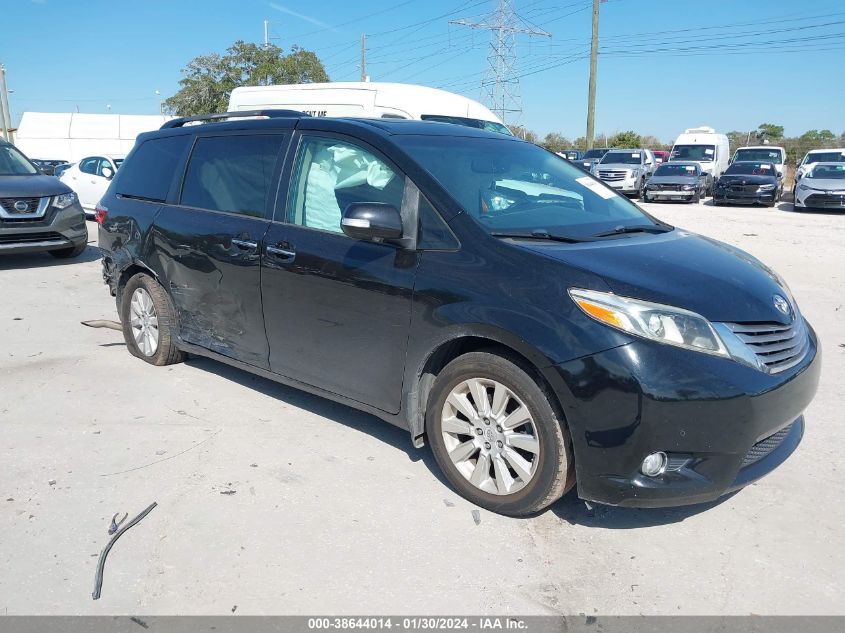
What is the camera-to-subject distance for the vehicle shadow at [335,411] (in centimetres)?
401

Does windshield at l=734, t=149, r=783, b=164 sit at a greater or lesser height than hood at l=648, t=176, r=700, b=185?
greater

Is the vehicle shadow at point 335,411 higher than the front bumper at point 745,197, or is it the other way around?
the front bumper at point 745,197

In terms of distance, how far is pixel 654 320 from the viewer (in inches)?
114

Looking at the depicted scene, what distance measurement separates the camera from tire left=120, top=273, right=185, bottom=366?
5133mm

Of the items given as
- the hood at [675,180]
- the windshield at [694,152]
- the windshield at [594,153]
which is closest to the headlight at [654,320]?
the hood at [675,180]

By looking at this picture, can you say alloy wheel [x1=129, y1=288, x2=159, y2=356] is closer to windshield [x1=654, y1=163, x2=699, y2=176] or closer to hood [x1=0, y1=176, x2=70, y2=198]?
hood [x1=0, y1=176, x2=70, y2=198]

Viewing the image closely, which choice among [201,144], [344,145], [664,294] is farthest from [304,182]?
[664,294]

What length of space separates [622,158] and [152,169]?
2278 centimetres

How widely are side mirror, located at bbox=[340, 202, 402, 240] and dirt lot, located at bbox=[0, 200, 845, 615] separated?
1295 millimetres

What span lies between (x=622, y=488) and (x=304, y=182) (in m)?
2.46

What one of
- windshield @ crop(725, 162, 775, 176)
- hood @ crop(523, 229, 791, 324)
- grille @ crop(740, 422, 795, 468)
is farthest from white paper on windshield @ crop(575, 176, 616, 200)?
windshield @ crop(725, 162, 775, 176)

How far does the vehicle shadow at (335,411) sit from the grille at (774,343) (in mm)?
1613

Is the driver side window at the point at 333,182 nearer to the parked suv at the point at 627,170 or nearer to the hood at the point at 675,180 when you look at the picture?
the parked suv at the point at 627,170
